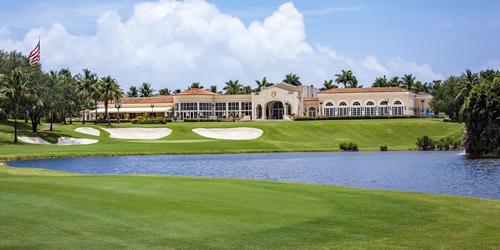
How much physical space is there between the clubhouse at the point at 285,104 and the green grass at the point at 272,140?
1049 inches

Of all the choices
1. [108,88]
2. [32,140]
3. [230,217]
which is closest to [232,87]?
[108,88]

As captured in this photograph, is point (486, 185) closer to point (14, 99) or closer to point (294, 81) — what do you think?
Result: point (14, 99)

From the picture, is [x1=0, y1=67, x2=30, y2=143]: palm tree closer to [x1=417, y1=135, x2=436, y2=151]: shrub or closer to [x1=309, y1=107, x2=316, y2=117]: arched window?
[x1=417, y1=135, x2=436, y2=151]: shrub

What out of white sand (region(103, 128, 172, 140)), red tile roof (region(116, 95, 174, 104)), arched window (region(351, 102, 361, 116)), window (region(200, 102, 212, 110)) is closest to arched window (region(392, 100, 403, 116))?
arched window (region(351, 102, 361, 116))

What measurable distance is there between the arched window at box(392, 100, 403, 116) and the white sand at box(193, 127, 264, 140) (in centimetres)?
4280

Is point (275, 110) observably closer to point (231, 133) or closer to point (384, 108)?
point (384, 108)

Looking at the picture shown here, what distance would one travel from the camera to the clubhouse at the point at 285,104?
12444 cm

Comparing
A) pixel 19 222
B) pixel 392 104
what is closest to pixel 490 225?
pixel 19 222

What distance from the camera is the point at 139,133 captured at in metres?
86.9

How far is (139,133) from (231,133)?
40.3 feet

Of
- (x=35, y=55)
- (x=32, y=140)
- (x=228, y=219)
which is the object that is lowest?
(x=228, y=219)

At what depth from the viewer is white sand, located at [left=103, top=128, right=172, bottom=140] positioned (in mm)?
85500

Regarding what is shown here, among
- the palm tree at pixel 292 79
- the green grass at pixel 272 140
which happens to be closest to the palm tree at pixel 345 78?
the palm tree at pixel 292 79

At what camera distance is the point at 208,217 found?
15703 millimetres
